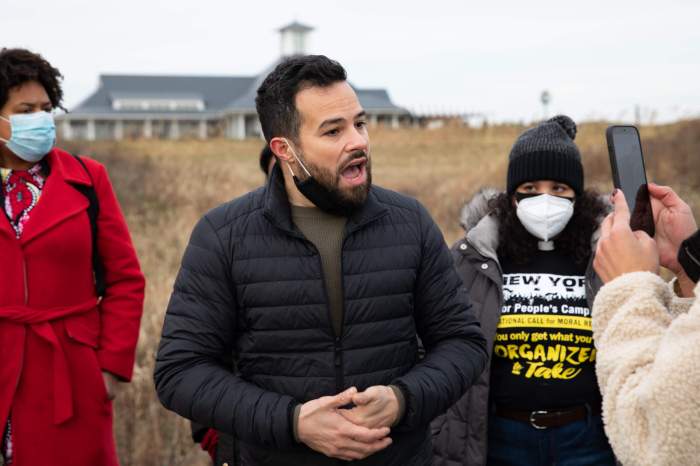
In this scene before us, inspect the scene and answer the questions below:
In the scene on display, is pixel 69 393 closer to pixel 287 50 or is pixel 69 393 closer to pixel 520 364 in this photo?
pixel 520 364

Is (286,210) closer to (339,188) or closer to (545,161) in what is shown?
(339,188)

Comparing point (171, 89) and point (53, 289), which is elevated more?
point (171, 89)

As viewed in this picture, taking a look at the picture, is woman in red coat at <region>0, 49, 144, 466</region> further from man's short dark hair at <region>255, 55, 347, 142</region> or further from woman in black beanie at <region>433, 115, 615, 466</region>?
woman in black beanie at <region>433, 115, 615, 466</region>

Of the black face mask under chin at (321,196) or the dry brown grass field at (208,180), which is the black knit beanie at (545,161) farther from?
the dry brown grass field at (208,180)

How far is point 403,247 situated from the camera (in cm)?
263

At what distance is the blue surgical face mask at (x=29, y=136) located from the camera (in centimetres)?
345

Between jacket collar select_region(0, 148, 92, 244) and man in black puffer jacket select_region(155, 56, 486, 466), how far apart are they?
3.63 feet

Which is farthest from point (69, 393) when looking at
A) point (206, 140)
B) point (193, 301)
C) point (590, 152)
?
point (206, 140)

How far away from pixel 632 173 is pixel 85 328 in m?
2.41

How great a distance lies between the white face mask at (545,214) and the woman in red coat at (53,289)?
6.08 ft

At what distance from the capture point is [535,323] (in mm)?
3197

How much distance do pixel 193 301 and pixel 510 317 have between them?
54.1 inches

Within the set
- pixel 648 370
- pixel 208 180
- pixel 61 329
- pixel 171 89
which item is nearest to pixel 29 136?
pixel 61 329

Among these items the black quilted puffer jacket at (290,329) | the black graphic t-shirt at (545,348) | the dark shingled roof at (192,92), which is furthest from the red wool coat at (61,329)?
the dark shingled roof at (192,92)
